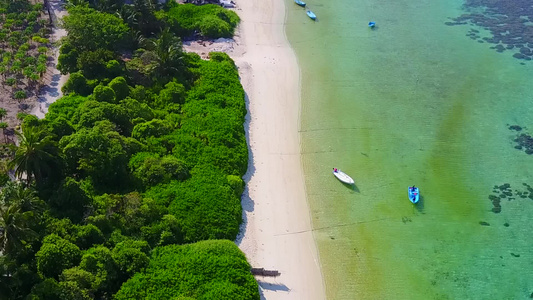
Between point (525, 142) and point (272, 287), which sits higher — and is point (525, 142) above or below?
above

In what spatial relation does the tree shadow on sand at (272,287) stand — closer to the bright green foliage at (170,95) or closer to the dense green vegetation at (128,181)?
the dense green vegetation at (128,181)

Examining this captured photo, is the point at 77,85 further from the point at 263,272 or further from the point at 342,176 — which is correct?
the point at 342,176

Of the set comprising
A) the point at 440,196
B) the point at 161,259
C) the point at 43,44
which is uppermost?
the point at 43,44

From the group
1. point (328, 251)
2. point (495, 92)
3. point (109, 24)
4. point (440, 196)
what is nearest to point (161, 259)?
point (328, 251)

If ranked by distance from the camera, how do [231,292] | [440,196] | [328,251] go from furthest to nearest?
[440,196] → [328,251] → [231,292]

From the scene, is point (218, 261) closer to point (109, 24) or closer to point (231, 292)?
point (231, 292)

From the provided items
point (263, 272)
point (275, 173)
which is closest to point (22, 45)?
point (275, 173)
